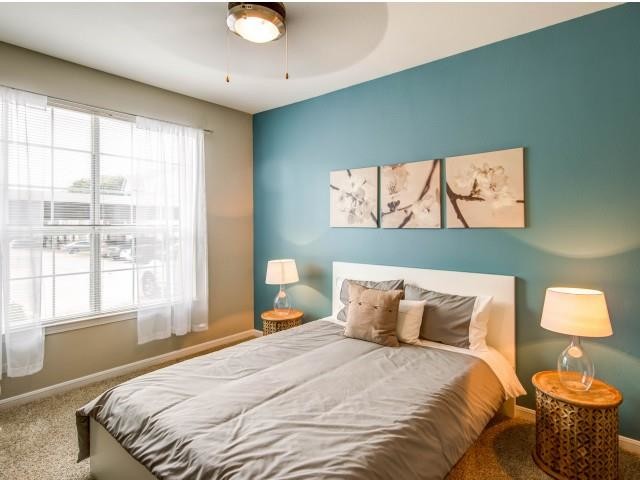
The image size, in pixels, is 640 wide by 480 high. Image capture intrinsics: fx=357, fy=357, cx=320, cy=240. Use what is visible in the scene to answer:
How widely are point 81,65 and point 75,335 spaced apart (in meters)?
2.30

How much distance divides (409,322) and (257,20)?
85.9 inches

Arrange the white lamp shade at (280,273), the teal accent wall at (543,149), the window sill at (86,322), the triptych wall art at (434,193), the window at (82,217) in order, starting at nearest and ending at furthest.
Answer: the teal accent wall at (543,149)
the triptych wall art at (434,193)
the window at (82,217)
the window sill at (86,322)
the white lamp shade at (280,273)

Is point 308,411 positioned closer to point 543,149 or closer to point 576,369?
point 576,369

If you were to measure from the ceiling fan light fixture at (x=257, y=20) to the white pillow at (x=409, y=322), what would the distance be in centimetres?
203

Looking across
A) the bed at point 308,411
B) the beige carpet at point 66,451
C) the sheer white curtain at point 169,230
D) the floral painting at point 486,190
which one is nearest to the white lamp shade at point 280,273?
the sheer white curtain at point 169,230

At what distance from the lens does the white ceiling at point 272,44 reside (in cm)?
222

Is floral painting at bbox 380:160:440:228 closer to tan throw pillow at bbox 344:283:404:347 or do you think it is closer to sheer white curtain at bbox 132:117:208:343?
tan throw pillow at bbox 344:283:404:347

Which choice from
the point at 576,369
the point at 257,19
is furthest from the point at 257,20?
the point at 576,369

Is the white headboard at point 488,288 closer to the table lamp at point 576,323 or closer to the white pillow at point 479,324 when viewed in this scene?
the white pillow at point 479,324

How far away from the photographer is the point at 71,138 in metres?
2.99

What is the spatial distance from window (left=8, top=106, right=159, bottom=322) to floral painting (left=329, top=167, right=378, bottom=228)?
5.58 ft

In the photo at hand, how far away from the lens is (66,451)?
7.23 ft

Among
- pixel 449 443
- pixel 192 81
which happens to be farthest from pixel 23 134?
pixel 449 443

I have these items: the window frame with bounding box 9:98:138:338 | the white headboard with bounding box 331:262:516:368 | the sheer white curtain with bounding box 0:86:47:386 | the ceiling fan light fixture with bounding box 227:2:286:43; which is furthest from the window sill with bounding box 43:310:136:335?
the ceiling fan light fixture with bounding box 227:2:286:43
